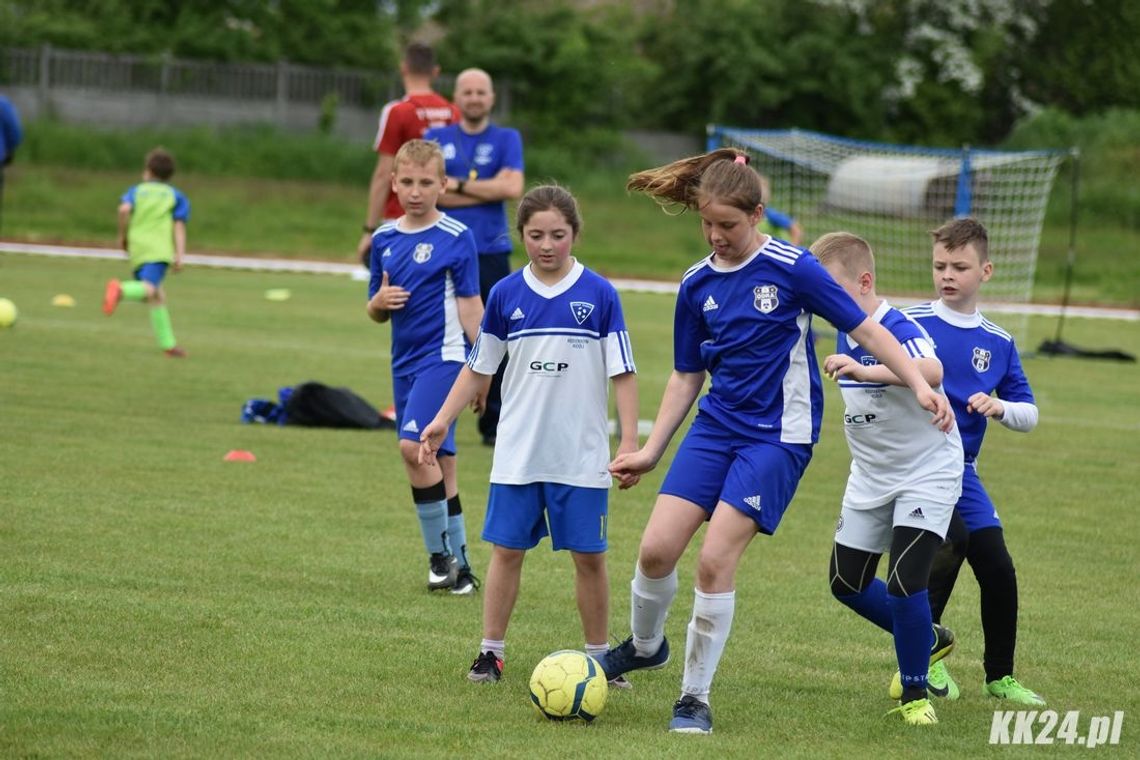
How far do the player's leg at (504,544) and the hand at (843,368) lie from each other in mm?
1212

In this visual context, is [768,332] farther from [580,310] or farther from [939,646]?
[939,646]

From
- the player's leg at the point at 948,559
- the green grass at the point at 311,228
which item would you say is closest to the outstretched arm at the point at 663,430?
the player's leg at the point at 948,559

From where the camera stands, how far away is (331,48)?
40938 mm

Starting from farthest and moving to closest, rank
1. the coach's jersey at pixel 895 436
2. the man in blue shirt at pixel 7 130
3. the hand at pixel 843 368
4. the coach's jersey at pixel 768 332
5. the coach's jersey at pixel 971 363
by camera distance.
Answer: the man in blue shirt at pixel 7 130
the coach's jersey at pixel 971 363
the coach's jersey at pixel 895 436
the coach's jersey at pixel 768 332
the hand at pixel 843 368

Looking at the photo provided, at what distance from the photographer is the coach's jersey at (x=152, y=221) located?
15.7 meters

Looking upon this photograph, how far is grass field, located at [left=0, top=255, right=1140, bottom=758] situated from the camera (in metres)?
5.01

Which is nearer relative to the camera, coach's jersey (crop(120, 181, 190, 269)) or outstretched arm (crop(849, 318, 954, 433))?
outstretched arm (crop(849, 318, 954, 433))

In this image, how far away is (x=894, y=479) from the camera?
5418 mm

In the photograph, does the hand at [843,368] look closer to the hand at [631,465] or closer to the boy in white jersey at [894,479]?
the boy in white jersey at [894,479]

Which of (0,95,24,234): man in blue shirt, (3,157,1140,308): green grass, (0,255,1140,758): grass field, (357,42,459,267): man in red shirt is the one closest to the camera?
(0,255,1140,758): grass field

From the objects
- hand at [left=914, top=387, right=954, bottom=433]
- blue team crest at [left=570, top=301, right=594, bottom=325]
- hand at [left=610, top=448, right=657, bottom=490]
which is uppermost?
blue team crest at [left=570, top=301, right=594, bottom=325]

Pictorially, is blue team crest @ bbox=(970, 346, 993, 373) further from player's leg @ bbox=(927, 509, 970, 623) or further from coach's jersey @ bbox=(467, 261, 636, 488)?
coach's jersey @ bbox=(467, 261, 636, 488)

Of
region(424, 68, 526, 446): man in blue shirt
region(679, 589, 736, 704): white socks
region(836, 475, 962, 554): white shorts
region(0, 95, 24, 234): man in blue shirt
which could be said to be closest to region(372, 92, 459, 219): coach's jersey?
region(424, 68, 526, 446): man in blue shirt

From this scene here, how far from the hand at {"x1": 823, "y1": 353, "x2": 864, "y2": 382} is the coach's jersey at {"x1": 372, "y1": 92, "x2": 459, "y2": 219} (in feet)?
18.5
